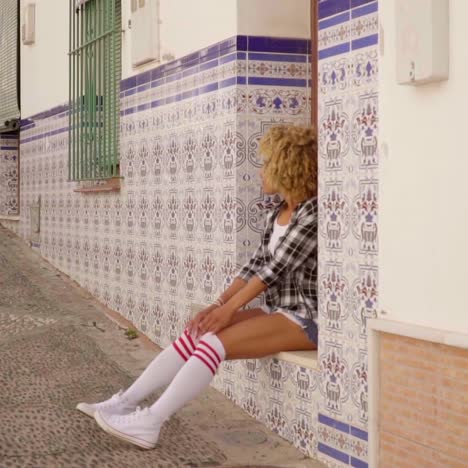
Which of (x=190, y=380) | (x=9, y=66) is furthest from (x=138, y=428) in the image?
(x=9, y=66)

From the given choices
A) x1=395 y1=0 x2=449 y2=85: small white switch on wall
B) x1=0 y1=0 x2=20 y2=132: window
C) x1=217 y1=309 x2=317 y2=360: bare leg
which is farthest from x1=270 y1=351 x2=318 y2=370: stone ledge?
x1=0 y1=0 x2=20 y2=132: window

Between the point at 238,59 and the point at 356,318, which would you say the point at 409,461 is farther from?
the point at 238,59

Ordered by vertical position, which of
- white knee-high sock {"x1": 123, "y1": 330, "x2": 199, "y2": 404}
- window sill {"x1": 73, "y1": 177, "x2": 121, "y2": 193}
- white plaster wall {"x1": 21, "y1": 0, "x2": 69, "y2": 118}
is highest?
white plaster wall {"x1": 21, "y1": 0, "x2": 69, "y2": 118}

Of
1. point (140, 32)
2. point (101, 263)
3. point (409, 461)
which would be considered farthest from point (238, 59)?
point (101, 263)

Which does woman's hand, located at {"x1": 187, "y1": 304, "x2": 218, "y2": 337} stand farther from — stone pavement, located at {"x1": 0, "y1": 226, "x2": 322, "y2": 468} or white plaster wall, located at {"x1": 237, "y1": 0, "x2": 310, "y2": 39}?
white plaster wall, located at {"x1": 237, "y1": 0, "x2": 310, "y2": 39}

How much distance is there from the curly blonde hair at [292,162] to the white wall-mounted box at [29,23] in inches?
264

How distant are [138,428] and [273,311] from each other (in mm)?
970

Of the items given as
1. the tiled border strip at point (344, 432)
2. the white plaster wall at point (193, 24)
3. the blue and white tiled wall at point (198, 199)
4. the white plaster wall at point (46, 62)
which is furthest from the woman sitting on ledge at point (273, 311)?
the white plaster wall at point (46, 62)

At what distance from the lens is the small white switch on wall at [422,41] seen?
14.1ft

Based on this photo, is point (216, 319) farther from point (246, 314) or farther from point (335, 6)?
point (335, 6)

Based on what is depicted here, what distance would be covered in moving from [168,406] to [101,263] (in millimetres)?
4030

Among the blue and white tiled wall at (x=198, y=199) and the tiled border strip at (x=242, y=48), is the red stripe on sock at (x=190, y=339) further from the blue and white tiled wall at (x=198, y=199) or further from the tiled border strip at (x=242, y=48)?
the tiled border strip at (x=242, y=48)

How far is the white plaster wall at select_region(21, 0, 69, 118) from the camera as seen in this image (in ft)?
35.4

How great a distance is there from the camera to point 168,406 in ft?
18.0
